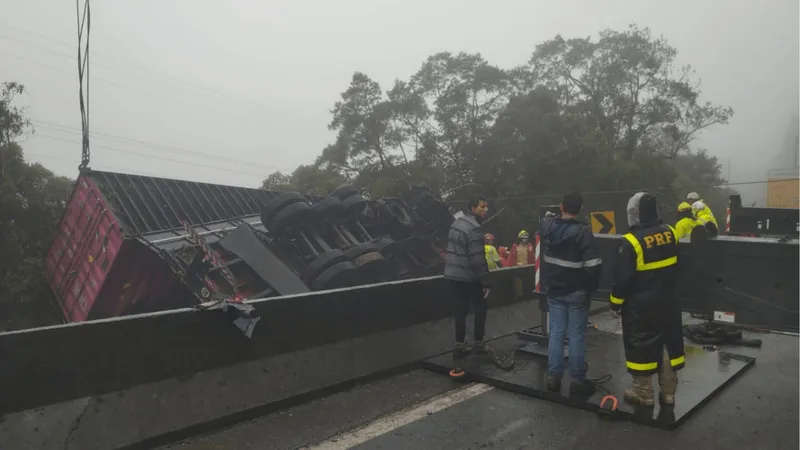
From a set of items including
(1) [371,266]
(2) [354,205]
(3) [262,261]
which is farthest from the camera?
(2) [354,205]

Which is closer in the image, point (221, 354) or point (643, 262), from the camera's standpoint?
point (221, 354)

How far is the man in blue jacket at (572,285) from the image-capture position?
14.1 ft

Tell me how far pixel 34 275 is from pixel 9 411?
909 cm

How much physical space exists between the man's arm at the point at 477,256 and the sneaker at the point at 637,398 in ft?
5.43

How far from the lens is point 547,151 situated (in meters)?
27.6

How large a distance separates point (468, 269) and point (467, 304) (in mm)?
391

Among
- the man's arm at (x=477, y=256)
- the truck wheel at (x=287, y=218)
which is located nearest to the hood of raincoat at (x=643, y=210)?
the man's arm at (x=477, y=256)

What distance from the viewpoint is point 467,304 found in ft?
17.7

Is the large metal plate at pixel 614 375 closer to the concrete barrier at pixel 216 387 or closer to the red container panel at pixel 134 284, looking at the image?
the concrete barrier at pixel 216 387

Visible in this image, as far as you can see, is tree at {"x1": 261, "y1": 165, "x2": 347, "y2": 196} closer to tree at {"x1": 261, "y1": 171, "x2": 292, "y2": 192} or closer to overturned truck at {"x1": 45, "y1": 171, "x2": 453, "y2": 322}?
tree at {"x1": 261, "y1": 171, "x2": 292, "y2": 192}

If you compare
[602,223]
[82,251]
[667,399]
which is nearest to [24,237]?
[82,251]

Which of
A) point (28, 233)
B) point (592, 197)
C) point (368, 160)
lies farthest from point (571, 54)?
point (28, 233)

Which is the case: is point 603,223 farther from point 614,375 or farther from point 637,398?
point 637,398

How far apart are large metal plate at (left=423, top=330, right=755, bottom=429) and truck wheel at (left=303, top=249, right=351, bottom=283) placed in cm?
323
